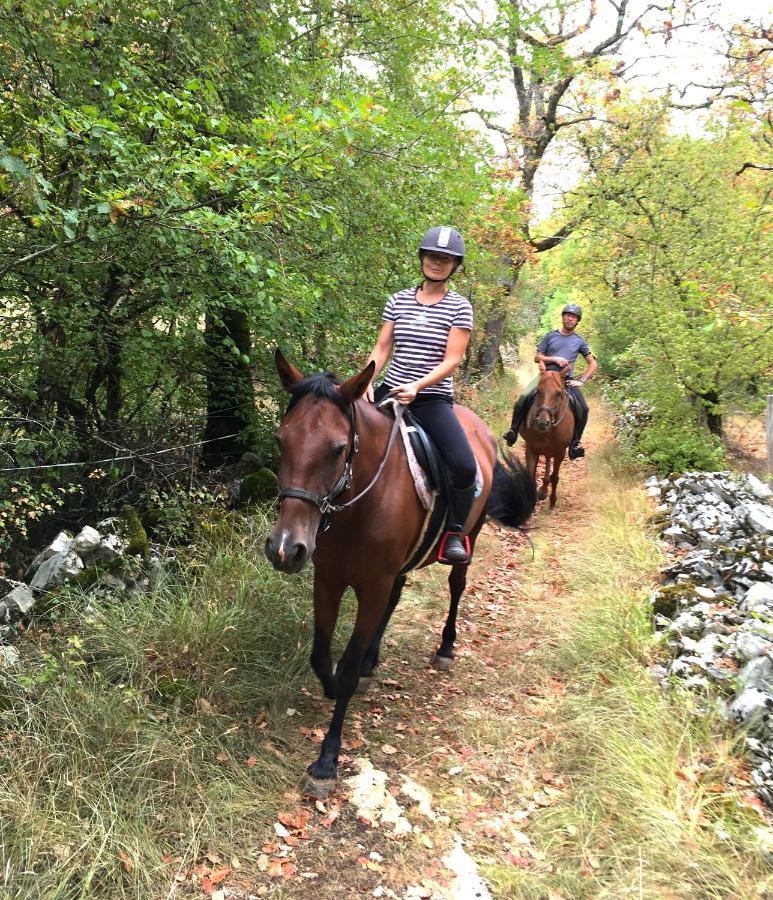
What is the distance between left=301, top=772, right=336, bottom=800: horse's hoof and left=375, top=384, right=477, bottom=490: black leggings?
1931 mm

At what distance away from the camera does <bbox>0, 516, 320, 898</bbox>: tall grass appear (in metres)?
2.38

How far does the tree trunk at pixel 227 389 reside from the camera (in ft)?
18.4

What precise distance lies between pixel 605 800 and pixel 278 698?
2004mm

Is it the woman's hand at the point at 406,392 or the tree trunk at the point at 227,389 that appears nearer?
the woman's hand at the point at 406,392

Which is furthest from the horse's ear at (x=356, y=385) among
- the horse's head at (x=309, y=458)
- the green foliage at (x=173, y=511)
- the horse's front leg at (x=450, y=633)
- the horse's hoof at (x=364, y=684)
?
the green foliage at (x=173, y=511)

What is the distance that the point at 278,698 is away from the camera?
12.0 ft

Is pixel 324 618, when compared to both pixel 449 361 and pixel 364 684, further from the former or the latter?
pixel 449 361

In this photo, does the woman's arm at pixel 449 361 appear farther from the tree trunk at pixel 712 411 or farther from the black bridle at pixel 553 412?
the tree trunk at pixel 712 411

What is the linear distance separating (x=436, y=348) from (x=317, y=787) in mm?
2715

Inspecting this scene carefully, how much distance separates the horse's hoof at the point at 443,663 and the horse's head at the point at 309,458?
2.43m

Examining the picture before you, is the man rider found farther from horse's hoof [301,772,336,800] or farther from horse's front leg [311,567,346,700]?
horse's hoof [301,772,336,800]

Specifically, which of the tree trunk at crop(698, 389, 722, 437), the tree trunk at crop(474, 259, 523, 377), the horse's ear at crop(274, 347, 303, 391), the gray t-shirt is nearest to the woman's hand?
the horse's ear at crop(274, 347, 303, 391)

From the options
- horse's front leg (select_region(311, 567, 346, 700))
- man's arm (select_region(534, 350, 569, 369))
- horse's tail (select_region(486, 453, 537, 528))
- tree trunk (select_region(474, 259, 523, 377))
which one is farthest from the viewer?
tree trunk (select_region(474, 259, 523, 377))

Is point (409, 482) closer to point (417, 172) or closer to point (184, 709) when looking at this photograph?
point (184, 709)
